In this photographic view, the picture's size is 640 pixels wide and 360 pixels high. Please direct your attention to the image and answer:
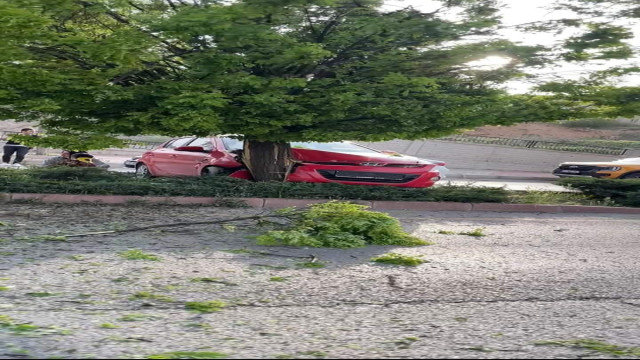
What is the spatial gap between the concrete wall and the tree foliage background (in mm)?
19492

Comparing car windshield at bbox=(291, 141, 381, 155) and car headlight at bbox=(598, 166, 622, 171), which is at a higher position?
car windshield at bbox=(291, 141, 381, 155)

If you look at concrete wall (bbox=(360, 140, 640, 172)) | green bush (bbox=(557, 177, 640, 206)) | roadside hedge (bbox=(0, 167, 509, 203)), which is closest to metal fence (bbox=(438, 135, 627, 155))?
concrete wall (bbox=(360, 140, 640, 172))

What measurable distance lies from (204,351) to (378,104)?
27.6ft

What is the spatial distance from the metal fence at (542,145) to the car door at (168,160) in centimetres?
1738

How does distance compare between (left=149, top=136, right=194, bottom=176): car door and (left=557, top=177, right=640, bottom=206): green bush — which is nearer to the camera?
(left=557, top=177, right=640, bottom=206): green bush

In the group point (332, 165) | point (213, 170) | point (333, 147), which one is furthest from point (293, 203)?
point (213, 170)

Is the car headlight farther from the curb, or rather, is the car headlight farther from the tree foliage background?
the tree foliage background

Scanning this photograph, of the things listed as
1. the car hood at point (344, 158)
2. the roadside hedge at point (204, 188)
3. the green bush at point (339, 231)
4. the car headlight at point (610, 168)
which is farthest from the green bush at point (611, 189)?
the car headlight at point (610, 168)

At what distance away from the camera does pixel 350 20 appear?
11.6m

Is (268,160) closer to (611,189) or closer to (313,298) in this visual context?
(611,189)

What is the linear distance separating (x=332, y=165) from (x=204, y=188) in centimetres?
266

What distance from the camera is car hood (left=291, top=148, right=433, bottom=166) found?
45.6 ft

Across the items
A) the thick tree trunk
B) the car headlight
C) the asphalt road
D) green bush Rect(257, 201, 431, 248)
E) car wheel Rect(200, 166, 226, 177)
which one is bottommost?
the asphalt road

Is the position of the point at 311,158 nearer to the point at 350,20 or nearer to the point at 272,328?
the point at 350,20
